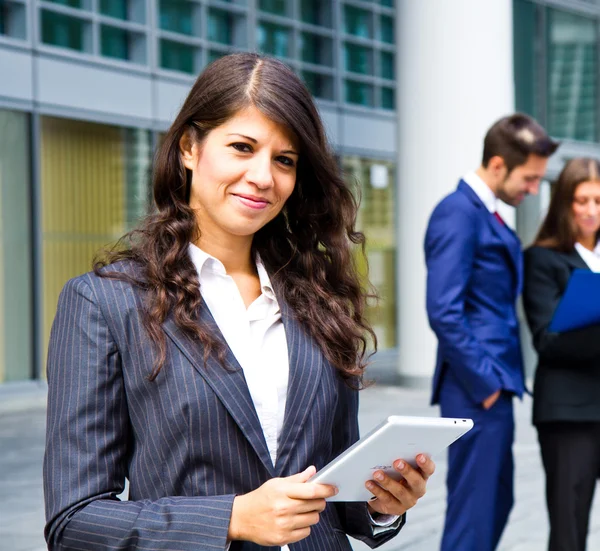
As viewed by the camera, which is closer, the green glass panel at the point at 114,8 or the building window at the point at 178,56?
the green glass panel at the point at 114,8

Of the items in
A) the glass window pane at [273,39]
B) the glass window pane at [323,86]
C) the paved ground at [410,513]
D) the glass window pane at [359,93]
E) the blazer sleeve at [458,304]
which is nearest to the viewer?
the blazer sleeve at [458,304]

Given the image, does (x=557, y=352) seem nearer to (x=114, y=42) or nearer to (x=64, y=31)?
(x=64, y=31)

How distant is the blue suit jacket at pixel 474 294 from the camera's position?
4.58m

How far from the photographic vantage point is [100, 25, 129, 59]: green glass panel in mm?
13242

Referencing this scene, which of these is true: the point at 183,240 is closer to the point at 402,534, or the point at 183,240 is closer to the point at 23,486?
the point at 402,534

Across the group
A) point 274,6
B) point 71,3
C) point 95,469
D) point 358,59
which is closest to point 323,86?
point 358,59

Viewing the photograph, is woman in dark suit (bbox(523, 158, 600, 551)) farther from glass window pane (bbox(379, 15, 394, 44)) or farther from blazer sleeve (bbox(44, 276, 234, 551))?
glass window pane (bbox(379, 15, 394, 44))

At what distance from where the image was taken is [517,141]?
479cm

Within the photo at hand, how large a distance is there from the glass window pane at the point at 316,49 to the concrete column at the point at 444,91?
11.2ft

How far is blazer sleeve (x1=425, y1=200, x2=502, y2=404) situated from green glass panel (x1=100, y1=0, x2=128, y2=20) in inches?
375

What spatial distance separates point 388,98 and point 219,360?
15.6 m

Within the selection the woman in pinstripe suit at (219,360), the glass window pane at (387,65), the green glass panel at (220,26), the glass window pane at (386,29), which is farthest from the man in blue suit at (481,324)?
the glass window pane at (386,29)

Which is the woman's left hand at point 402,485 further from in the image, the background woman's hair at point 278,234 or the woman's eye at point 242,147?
the woman's eye at point 242,147

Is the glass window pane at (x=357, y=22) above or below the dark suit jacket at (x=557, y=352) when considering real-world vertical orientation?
above
